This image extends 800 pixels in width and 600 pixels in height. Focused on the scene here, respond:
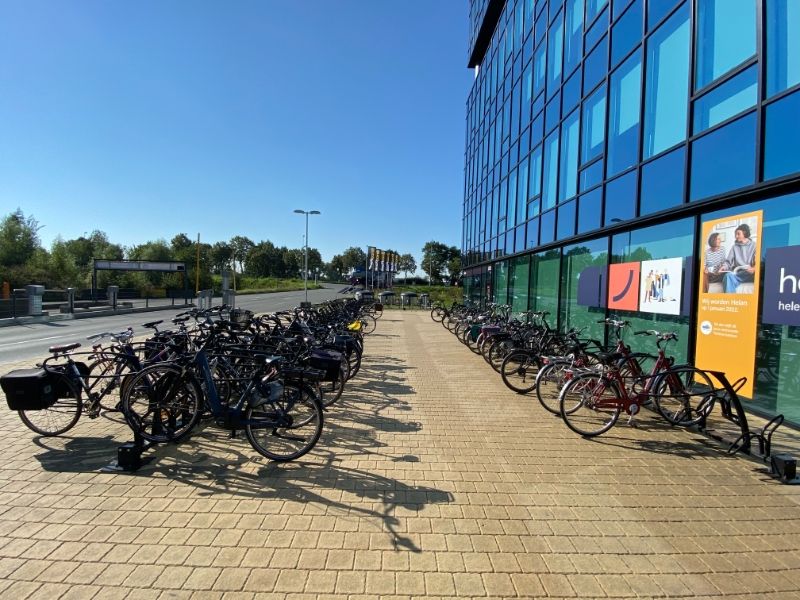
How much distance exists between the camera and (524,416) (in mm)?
5727

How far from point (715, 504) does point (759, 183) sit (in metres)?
3.68

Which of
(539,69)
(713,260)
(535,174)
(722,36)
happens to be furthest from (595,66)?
(713,260)

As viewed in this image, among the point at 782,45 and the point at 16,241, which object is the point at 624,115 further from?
the point at 16,241

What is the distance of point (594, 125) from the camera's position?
9.34m

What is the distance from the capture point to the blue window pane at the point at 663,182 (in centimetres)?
663

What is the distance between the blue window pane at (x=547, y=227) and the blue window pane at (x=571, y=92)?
2.37 metres

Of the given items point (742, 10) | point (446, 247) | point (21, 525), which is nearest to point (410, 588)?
point (21, 525)

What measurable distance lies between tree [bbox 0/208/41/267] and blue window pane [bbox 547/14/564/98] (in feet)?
148

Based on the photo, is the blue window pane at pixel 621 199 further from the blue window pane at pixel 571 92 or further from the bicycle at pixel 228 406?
the bicycle at pixel 228 406

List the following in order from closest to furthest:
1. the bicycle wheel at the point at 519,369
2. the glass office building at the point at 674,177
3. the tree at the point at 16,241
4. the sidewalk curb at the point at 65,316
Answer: the glass office building at the point at 674,177 < the bicycle wheel at the point at 519,369 < the sidewalk curb at the point at 65,316 < the tree at the point at 16,241

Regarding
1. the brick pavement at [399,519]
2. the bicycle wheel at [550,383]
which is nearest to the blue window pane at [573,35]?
the bicycle wheel at [550,383]

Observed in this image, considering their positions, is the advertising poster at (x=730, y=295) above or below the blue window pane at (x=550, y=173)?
below

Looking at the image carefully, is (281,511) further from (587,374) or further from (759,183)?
(759,183)

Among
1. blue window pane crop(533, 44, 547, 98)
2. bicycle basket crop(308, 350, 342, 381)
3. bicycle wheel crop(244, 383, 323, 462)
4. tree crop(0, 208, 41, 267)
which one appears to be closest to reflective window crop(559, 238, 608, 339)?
blue window pane crop(533, 44, 547, 98)
